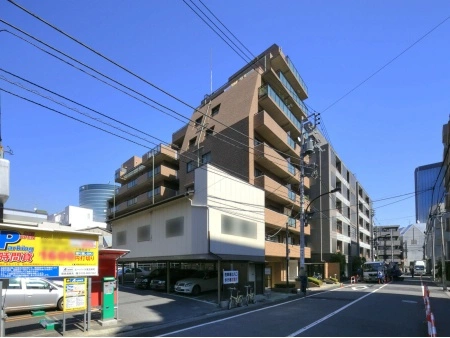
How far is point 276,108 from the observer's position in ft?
131

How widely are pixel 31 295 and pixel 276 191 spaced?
25560 millimetres

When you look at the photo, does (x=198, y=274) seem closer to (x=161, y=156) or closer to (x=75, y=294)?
(x=75, y=294)

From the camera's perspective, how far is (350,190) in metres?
69.5

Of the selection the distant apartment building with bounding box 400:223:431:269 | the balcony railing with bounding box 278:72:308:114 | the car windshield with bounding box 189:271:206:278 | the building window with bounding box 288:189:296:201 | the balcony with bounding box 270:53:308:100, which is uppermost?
the balcony with bounding box 270:53:308:100

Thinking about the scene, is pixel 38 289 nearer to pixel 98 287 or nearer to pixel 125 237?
pixel 98 287

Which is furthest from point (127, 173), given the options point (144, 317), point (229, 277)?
point (144, 317)

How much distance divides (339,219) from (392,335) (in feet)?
156

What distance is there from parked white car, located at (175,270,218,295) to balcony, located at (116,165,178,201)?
26.9 meters

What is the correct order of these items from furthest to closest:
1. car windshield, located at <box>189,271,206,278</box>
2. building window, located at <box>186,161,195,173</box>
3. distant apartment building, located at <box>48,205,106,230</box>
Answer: distant apartment building, located at <box>48,205,106,230</box>, building window, located at <box>186,161,195,173</box>, car windshield, located at <box>189,271,206,278</box>

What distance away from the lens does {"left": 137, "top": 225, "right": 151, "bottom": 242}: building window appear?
2562 cm

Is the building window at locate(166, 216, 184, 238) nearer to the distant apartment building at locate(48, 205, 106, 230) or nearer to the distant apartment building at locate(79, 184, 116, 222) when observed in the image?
the distant apartment building at locate(48, 205, 106, 230)

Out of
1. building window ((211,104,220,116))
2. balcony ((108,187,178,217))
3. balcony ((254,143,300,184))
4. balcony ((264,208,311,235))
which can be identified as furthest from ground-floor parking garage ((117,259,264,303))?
balcony ((108,187,178,217))

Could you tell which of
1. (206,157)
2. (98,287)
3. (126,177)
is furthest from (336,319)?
(126,177)

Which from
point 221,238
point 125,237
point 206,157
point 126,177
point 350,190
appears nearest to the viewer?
point 221,238
